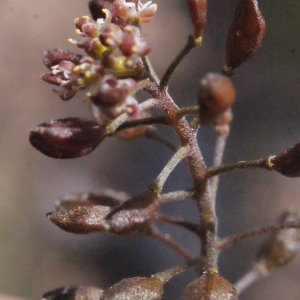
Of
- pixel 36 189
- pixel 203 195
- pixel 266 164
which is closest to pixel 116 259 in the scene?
pixel 36 189

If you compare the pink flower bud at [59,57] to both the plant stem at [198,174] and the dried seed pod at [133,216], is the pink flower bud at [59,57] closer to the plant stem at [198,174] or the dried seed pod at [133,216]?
the plant stem at [198,174]

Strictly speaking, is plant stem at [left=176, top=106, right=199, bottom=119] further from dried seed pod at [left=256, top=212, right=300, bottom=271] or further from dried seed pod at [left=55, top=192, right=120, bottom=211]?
dried seed pod at [left=256, top=212, right=300, bottom=271]

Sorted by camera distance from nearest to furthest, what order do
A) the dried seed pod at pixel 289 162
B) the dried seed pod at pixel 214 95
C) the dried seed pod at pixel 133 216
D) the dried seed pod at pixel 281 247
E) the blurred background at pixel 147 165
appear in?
1. the dried seed pod at pixel 214 95
2. the dried seed pod at pixel 133 216
3. the dried seed pod at pixel 289 162
4. the dried seed pod at pixel 281 247
5. the blurred background at pixel 147 165

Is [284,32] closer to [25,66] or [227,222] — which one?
[227,222]

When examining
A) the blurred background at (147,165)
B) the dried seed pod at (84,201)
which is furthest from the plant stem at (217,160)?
the blurred background at (147,165)

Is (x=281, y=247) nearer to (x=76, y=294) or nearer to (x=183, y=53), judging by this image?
(x=76, y=294)

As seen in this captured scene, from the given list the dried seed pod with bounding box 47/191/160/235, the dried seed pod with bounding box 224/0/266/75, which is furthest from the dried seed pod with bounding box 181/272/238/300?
the dried seed pod with bounding box 224/0/266/75
